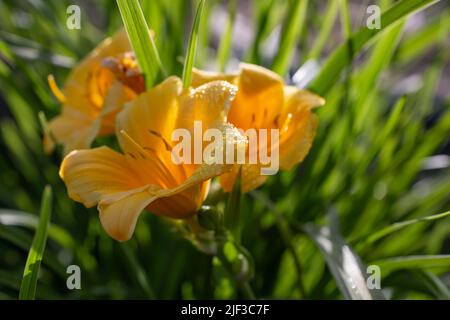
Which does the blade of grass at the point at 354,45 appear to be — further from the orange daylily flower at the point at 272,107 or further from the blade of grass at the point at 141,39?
the blade of grass at the point at 141,39

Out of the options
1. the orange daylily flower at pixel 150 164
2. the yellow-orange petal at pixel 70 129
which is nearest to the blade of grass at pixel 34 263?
the orange daylily flower at pixel 150 164

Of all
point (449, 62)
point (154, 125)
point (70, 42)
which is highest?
point (449, 62)

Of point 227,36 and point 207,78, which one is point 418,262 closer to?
point 207,78

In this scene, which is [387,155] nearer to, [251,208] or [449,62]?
[251,208]

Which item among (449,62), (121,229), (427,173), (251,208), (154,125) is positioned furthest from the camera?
(449,62)

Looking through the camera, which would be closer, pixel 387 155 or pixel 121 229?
pixel 121 229

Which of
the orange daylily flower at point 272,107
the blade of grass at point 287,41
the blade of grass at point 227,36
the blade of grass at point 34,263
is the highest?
the blade of grass at point 227,36

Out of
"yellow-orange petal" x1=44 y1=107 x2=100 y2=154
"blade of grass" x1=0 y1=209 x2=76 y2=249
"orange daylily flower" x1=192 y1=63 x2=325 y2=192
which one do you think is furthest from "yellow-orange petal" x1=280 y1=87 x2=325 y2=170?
"blade of grass" x1=0 y1=209 x2=76 y2=249
